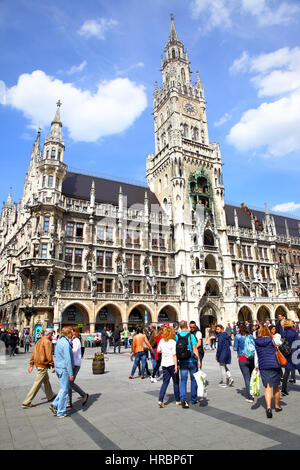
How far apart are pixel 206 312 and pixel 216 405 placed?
102 ft

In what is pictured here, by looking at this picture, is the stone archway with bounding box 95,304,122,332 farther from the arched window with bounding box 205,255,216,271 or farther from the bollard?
the bollard

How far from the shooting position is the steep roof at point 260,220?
5022 centimetres

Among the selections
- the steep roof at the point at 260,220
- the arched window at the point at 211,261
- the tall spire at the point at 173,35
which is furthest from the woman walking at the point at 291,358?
the tall spire at the point at 173,35

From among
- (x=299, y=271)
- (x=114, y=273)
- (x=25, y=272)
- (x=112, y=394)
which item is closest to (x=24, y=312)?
(x=25, y=272)

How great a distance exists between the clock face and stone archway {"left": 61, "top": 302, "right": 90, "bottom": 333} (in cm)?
3412

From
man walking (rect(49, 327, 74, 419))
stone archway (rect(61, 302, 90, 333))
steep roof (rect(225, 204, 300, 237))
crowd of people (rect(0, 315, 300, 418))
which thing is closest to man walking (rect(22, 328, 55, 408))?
crowd of people (rect(0, 315, 300, 418))

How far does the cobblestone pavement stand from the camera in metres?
5.05

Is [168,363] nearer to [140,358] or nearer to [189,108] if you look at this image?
[140,358]

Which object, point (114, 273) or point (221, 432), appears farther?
point (114, 273)

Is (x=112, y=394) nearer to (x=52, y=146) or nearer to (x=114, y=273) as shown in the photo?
(x=114, y=273)

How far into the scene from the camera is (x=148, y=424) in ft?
19.9

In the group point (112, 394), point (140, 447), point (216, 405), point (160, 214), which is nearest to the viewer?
point (140, 447)

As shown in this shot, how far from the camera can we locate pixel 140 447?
194 inches


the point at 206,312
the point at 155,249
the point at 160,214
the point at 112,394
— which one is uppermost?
the point at 160,214
